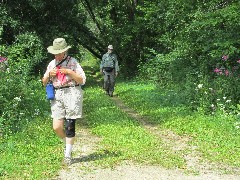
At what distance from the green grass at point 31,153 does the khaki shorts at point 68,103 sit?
2.78 ft

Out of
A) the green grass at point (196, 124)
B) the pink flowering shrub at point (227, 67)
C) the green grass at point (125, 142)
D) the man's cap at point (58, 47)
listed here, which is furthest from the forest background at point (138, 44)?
the man's cap at point (58, 47)

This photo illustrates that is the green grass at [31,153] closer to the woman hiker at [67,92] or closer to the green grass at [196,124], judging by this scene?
the woman hiker at [67,92]

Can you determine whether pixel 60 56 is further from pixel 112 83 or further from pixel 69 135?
pixel 112 83

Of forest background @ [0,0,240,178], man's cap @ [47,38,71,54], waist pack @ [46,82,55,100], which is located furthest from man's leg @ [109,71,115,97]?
man's cap @ [47,38,71,54]

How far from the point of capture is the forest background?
1173 cm

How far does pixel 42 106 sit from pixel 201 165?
21.3 ft

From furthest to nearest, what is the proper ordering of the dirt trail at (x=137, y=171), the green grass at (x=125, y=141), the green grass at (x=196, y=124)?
the green grass at (x=196, y=124) → the green grass at (x=125, y=141) → the dirt trail at (x=137, y=171)

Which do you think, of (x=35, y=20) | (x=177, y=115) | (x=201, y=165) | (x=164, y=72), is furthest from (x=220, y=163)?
(x=35, y=20)

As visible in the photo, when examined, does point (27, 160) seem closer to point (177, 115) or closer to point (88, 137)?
point (88, 137)

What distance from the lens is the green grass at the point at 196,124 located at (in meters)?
8.41

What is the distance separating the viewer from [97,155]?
27.4 feet

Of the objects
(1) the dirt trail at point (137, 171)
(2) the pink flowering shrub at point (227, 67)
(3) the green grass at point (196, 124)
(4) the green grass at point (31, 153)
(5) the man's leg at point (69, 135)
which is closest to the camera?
(1) the dirt trail at point (137, 171)

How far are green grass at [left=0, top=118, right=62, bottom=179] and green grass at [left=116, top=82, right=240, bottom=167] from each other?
9.36 feet

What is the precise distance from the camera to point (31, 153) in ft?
27.2
